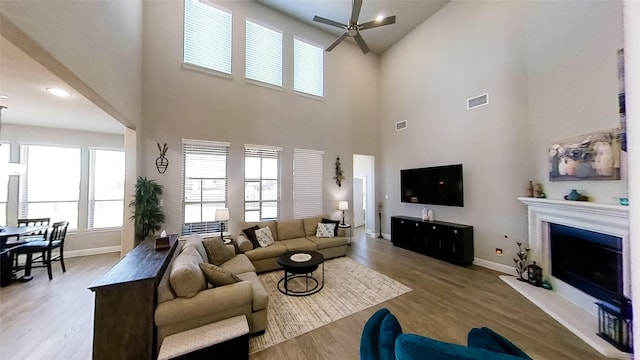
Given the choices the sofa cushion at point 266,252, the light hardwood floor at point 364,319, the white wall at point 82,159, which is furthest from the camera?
the white wall at point 82,159

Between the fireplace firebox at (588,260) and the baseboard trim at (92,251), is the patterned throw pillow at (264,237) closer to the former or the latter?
the baseboard trim at (92,251)

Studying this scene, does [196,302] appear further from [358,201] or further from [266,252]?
[358,201]

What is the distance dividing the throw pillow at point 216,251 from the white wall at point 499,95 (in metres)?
4.51

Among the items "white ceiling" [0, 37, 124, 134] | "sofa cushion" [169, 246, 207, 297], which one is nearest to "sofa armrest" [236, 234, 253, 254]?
"sofa cushion" [169, 246, 207, 297]

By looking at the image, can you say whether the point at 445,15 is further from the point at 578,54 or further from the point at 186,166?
the point at 186,166

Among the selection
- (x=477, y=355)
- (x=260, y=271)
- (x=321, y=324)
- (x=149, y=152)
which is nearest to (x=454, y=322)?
(x=321, y=324)

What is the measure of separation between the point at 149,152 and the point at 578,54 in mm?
6867

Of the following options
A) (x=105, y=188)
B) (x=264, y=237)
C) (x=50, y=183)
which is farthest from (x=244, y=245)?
(x=50, y=183)

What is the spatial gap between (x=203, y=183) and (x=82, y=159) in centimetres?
291

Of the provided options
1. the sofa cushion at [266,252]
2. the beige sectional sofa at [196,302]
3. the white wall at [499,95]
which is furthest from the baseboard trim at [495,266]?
the beige sectional sofa at [196,302]

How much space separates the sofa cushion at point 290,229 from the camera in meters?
5.00

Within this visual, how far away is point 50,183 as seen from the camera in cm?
497

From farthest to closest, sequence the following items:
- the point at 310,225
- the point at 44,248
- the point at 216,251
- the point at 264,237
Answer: the point at 310,225, the point at 264,237, the point at 44,248, the point at 216,251

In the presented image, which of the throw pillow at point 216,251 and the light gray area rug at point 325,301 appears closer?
the light gray area rug at point 325,301
